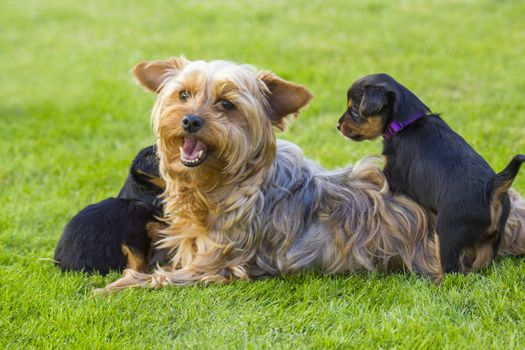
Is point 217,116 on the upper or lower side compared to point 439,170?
upper

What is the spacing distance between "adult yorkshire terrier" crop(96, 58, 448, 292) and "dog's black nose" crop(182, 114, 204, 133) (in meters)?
0.25

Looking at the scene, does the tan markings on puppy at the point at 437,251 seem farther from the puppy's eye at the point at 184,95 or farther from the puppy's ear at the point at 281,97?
the puppy's eye at the point at 184,95

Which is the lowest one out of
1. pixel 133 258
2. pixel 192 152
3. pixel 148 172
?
pixel 133 258

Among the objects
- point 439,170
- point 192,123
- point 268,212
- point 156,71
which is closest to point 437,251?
point 439,170

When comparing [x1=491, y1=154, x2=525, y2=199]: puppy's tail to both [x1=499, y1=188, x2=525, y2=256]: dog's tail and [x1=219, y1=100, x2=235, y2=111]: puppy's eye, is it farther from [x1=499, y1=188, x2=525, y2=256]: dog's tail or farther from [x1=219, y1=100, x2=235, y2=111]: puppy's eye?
[x1=219, y1=100, x2=235, y2=111]: puppy's eye

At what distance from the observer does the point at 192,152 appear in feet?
17.2

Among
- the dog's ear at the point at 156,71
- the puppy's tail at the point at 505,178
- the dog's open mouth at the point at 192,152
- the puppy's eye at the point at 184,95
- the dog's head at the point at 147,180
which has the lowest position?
the dog's head at the point at 147,180

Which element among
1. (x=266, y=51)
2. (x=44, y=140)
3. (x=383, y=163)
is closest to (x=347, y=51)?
(x=266, y=51)

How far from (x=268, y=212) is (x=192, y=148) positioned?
77cm

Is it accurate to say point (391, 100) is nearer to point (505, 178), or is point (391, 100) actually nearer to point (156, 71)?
point (505, 178)

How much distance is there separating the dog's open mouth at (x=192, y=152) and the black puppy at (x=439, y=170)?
1209 millimetres

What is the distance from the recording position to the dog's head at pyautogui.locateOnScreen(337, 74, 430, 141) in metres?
5.51

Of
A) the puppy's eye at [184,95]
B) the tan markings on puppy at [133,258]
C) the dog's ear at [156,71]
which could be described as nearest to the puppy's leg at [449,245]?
the puppy's eye at [184,95]

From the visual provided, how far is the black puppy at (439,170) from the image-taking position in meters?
4.97
